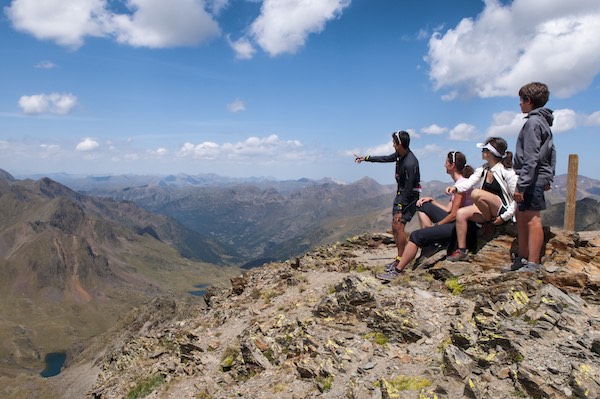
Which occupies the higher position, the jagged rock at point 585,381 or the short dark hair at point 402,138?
the short dark hair at point 402,138

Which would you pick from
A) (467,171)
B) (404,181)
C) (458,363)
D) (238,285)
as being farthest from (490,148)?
(238,285)

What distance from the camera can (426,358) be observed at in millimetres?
11328

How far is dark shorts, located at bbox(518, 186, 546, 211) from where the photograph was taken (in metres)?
12.3

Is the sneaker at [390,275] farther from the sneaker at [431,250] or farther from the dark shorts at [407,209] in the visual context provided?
the dark shorts at [407,209]

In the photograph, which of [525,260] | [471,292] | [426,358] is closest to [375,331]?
[426,358]

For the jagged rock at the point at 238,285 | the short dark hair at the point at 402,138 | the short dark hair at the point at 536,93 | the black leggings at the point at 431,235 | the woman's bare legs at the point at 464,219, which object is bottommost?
the jagged rock at the point at 238,285

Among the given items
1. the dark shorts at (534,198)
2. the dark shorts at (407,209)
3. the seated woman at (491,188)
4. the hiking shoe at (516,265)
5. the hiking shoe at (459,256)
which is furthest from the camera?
the dark shorts at (407,209)

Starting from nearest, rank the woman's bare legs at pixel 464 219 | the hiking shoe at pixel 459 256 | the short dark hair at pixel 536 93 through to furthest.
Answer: the short dark hair at pixel 536 93, the woman's bare legs at pixel 464 219, the hiking shoe at pixel 459 256

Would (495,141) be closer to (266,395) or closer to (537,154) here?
(537,154)

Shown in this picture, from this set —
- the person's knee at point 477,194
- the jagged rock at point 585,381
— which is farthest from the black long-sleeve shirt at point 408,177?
the jagged rock at point 585,381

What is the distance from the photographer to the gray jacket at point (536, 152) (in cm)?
1193

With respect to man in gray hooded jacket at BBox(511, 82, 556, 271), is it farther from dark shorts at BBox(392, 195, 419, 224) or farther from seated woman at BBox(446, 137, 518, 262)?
dark shorts at BBox(392, 195, 419, 224)

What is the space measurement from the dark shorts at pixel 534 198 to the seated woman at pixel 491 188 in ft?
3.67

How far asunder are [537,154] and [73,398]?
296ft
